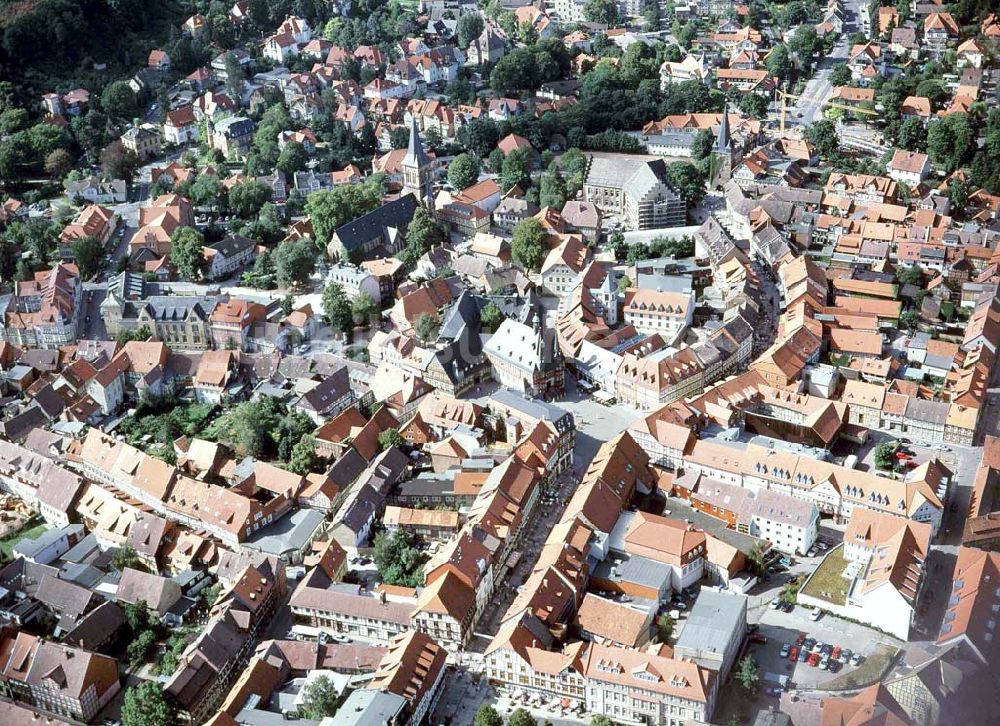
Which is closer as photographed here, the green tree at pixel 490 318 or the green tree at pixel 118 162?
the green tree at pixel 490 318

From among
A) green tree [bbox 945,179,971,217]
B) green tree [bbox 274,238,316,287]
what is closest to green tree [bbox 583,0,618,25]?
green tree [bbox 945,179,971,217]

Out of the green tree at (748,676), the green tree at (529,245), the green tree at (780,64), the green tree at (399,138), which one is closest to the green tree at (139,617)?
the green tree at (748,676)

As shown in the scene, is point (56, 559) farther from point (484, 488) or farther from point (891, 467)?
point (891, 467)

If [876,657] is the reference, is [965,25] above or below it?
above

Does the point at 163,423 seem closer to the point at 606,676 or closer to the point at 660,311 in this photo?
the point at 660,311

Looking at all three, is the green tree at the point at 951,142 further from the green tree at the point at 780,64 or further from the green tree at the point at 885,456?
the green tree at the point at 885,456

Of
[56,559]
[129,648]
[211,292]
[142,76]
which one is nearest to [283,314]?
[211,292]
